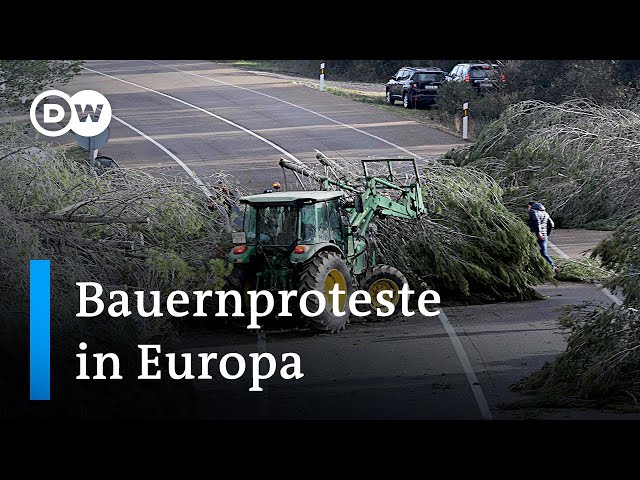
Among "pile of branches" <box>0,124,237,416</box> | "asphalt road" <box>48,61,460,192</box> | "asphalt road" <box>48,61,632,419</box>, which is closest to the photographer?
"pile of branches" <box>0,124,237,416</box>

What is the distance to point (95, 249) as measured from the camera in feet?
40.9

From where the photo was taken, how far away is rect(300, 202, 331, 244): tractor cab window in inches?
575

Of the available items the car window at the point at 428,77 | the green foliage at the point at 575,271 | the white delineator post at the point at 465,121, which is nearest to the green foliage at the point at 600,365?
the car window at the point at 428,77

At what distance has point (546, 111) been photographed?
1908cm

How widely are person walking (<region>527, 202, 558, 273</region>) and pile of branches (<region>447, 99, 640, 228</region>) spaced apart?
322 millimetres

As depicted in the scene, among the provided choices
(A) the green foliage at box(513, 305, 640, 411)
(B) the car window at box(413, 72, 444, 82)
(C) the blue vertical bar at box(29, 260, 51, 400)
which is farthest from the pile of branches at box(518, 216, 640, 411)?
(C) the blue vertical bar at box(29, 260, 51, 400)

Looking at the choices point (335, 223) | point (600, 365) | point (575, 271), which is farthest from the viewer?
point (575, 271)

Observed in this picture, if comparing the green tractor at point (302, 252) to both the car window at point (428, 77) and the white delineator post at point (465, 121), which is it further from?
the white delineator post at point (465, 121)

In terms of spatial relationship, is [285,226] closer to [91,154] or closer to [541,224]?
[91,154]

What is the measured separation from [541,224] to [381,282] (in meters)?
2.73

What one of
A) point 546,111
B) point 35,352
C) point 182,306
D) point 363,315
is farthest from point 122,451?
point 546,111

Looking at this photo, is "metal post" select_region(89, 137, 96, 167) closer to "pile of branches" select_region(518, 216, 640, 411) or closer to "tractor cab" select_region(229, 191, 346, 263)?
"tractor cab" select_region(229, 191, 346, 263)

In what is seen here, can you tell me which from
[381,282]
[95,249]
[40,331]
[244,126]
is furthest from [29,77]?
[381,282]

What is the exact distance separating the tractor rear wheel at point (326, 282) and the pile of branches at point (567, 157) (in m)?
3.38
